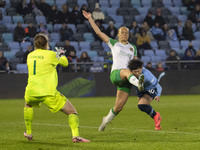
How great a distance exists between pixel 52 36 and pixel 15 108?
24.7ft

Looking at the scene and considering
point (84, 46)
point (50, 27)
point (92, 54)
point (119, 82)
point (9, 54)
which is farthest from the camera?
point (50, 27)

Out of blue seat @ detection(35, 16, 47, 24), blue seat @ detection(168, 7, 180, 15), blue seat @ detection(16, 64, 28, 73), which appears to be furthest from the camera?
blue seat @ detection(168, 7, 180, 15)

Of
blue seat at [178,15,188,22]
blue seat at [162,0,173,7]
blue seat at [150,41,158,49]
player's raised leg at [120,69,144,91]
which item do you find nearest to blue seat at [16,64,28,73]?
blue seat at [150,41,158,49]

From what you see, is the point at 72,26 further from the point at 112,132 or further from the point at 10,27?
the point at 112,132

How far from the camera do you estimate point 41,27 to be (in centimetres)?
2236

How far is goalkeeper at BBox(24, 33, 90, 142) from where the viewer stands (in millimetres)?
7820

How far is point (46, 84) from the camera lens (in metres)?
7.87

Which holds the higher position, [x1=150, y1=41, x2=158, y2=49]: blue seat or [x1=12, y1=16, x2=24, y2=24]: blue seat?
[x1=12, y1=16, x2=24, y2=24]: blue seat

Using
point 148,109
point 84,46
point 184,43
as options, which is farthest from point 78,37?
point 148,109

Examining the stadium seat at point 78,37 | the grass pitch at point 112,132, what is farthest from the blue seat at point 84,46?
the grass pitch at point 112,132

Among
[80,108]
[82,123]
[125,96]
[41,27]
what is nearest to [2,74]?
[41,27]

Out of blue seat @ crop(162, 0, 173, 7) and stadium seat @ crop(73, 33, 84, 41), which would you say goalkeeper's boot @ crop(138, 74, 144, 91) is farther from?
blue seat @ crop(162, 0, 173, 7)

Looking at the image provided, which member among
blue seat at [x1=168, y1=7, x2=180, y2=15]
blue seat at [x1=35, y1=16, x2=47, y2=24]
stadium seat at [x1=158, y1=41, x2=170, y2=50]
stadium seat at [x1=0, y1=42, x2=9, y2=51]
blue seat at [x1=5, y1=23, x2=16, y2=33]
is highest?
blue seat at [x1=168, y1=7, x2=180, y2=15]

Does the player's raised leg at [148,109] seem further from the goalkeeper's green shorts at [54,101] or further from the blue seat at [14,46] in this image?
the blue seat at [14,46]
